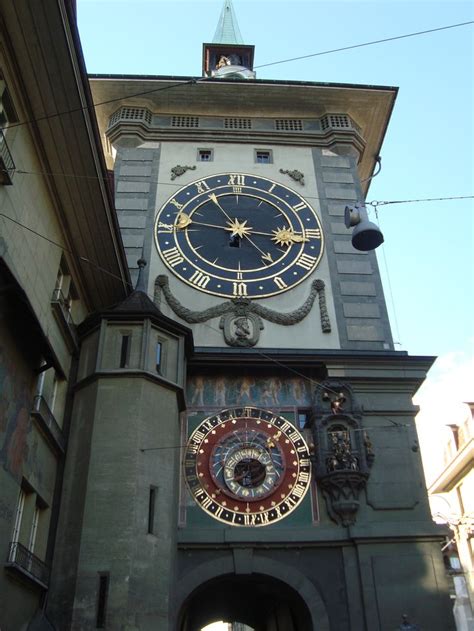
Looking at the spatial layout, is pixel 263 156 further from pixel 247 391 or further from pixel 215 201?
pixel 247 391

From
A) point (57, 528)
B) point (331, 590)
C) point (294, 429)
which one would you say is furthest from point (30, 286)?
point (331, 590)

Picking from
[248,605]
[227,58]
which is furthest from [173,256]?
[227,58]

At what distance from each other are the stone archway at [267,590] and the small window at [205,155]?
12037 mm

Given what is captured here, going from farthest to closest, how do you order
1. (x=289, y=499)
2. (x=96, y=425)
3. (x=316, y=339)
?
1. (x=316, y=339)
2. (x=289, y=499)
3. (x=96, y=425)

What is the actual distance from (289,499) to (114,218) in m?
7.06

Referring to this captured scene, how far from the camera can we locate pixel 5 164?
10.8m

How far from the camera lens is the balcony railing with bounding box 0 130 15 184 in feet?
35.1

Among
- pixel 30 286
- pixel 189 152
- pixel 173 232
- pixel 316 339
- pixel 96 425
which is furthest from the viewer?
pixel 189 152

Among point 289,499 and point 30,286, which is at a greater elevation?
point 30,286

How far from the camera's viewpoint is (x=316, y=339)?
1694cm

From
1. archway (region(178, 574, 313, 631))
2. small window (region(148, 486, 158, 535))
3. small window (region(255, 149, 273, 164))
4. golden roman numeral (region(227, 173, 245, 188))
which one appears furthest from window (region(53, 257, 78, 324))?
small window (region(255, 149, 273, 164))

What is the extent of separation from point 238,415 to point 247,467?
1.25 meters

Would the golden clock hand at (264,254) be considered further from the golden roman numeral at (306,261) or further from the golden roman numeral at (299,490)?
the golden roman numeral at (299,490)

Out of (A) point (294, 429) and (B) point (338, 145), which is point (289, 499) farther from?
(B) point (338, 145)
